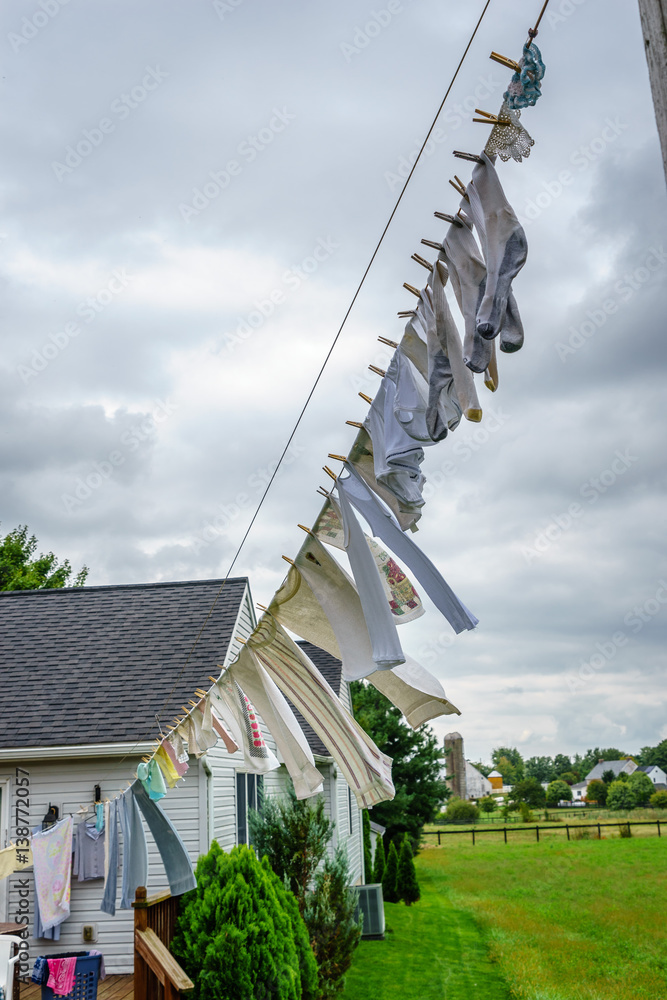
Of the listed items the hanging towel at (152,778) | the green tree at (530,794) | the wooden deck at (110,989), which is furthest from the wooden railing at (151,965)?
the green tree at (530,794)

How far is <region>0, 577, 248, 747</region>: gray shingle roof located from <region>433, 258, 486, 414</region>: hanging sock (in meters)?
8.30

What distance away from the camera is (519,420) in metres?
10.2

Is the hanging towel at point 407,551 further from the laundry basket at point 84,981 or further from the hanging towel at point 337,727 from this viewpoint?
the laundry basket at point 84,981

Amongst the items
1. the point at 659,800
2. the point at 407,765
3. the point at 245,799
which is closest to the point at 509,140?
the point at 245,799

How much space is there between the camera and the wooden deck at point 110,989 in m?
7.87

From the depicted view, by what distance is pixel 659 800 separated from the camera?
42.7 meters

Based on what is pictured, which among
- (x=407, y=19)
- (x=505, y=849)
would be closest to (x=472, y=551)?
(x=407, y=19)

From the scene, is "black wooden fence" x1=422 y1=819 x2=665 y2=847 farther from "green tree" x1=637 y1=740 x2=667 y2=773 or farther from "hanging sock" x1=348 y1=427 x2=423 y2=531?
"green tree" x1=637 y1=740 x2=667 y2=773

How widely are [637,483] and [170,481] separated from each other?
9.77 metres

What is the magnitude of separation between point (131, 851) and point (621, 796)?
4555 cm

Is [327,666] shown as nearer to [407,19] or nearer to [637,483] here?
[637,483]

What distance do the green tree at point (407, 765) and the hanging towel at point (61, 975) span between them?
17.5 m

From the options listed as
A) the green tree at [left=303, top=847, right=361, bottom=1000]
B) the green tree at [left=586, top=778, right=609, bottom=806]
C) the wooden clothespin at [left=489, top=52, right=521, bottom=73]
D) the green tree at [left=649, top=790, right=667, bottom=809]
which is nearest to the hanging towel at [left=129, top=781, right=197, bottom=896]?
the green tree at [left=303, top=847, right=361, bottom=1000]

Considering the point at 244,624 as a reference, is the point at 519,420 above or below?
above
